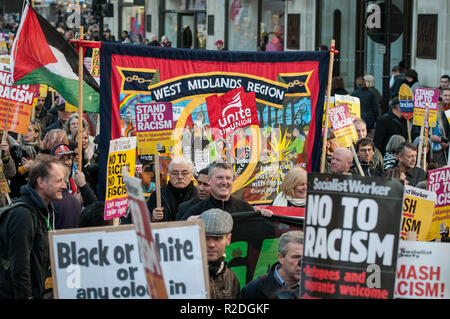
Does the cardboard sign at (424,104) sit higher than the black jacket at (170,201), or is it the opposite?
the cardboard sign at (424,104)

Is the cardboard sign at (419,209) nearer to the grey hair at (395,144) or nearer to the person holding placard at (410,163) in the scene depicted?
the person holding placard at (410,163)

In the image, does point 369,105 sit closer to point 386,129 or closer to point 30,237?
point 386,129

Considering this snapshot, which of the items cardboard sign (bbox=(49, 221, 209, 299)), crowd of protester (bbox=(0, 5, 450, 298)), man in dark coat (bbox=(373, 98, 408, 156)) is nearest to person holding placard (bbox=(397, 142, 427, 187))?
crowd of protester (bbox=(0, 5, 450, 298))

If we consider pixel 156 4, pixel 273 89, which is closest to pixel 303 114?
pixel 273 89

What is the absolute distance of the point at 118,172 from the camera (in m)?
7.36

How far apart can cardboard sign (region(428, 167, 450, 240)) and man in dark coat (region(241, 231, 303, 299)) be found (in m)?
1.53

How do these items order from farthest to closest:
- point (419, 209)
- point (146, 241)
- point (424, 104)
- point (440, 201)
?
point (424, 104), point (440, 201), point (419, 209), point (146, 241)

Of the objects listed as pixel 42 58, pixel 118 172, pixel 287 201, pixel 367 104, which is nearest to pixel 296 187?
pixel 287 201

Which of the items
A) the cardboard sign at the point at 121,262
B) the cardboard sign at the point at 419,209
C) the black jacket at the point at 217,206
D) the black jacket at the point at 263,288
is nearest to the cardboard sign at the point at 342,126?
the black jacket at the point at 217,206

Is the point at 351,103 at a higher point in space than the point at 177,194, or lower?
higher

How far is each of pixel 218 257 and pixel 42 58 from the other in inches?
152

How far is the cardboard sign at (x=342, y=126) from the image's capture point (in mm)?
8977

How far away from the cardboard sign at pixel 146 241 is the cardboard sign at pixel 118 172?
2979 millimetres

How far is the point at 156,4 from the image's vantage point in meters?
38.2
